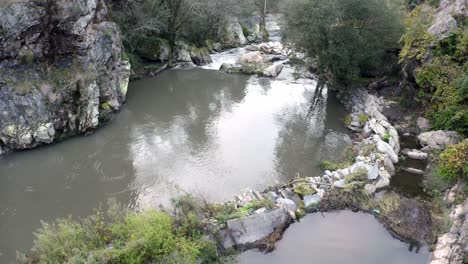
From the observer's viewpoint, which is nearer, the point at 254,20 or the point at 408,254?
the point at 408,254

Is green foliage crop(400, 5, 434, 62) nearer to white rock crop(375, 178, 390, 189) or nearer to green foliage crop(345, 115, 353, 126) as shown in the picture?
green foliage crop(345, 115, 353, 126)

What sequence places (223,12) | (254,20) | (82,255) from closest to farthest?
1. (82,255)
2. (223,12)
3. (254,20)

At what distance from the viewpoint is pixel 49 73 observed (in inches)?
925

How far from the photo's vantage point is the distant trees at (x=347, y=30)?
26.3 metres

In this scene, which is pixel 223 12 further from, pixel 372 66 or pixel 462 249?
pixel 462 249

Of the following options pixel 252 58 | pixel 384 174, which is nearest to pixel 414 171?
pixel 384 174

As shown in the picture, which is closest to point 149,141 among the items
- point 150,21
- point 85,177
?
point 85,177

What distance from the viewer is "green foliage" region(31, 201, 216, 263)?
11672mm

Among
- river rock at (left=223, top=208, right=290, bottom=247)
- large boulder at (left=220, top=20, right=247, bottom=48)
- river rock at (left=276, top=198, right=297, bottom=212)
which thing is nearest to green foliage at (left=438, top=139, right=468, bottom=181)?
river rock at (left=276, top=198, right=297, bottom=212)

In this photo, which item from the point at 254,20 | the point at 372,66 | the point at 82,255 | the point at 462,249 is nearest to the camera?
the point at 82,255

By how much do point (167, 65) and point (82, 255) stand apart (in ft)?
101

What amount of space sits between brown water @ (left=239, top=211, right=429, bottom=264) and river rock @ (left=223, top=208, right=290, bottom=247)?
21.4 inches

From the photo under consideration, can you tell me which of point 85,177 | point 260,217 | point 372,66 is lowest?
point 85,177

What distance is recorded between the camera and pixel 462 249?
12828mm
